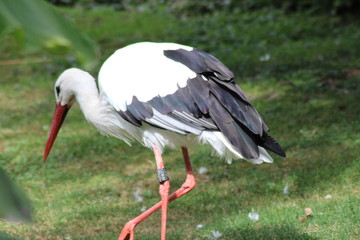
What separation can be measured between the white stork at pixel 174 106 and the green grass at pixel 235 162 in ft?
1.99

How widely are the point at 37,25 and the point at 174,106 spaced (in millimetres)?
2852

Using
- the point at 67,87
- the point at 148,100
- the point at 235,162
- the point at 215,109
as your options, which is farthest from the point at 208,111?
the point at 235,162

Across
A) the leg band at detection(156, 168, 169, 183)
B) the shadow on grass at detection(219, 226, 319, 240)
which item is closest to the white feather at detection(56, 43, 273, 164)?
the leg band at detection(156, 168, 169, 183)

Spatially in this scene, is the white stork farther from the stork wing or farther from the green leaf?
the green leaf

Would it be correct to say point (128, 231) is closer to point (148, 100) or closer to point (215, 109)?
point (148, 100)

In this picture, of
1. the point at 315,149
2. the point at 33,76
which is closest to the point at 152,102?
the point at 315,149

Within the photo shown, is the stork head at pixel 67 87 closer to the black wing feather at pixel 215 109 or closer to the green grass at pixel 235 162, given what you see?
the black wing feather at pixel 215 109

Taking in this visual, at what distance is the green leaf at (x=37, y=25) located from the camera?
1.06 metres

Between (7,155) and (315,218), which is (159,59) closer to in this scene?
(315,218)

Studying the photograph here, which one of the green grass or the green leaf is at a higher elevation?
the green leaf

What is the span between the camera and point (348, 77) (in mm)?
7305

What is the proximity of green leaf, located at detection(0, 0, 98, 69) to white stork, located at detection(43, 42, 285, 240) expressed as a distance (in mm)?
2726

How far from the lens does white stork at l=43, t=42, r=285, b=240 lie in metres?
3.85

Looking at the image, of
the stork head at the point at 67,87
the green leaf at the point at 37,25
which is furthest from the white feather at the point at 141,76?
the green leaf at the point at 37,25
